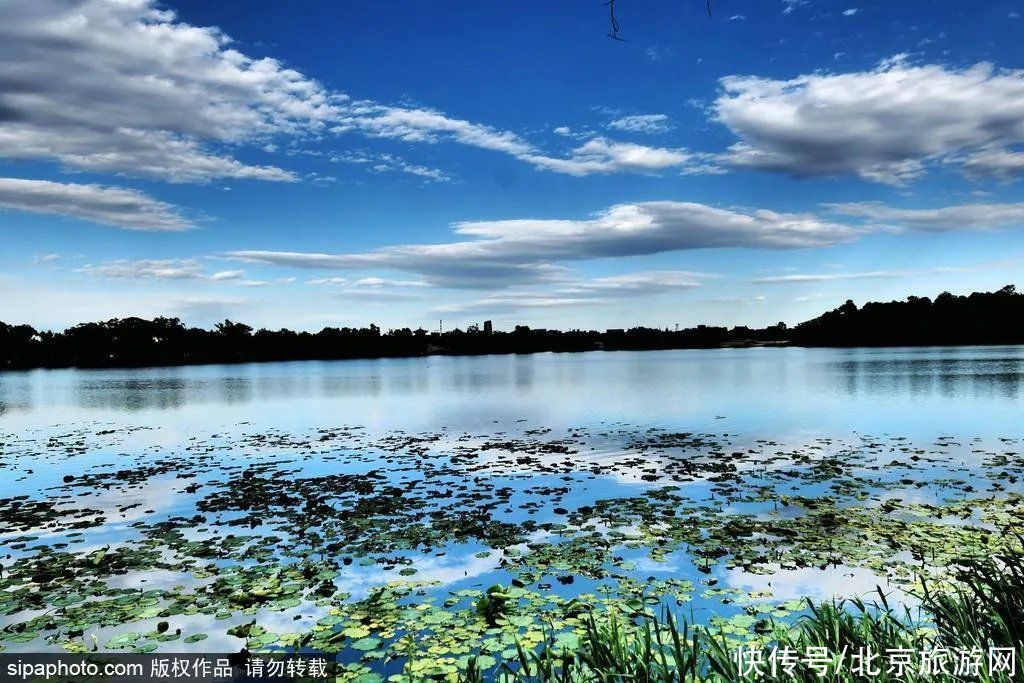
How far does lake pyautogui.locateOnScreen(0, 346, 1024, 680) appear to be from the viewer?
9141 millimetres

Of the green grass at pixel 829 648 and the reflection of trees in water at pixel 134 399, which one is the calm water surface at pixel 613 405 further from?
the green grass at pixel 829 648

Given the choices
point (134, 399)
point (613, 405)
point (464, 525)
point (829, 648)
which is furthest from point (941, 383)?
point (134, 399)

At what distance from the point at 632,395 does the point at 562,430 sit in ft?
62.2

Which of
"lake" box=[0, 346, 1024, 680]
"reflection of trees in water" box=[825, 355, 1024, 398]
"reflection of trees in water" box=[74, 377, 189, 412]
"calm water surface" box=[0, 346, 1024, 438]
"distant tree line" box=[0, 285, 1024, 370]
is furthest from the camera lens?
"distant tree line" box=[0, 285, 1024, 370]

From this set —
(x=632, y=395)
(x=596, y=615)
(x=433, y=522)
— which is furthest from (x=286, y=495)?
(x=632, y=395)

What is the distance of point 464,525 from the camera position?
14.0 m

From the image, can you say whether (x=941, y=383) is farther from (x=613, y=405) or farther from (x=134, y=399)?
(x=134, y=399)

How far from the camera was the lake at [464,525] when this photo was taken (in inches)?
360

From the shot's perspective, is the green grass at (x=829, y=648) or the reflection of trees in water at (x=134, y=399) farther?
the reflection of trees in water at (x=134, y=399)

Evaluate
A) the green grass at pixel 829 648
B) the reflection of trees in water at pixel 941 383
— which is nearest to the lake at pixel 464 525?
the green grass at pixel 829 648

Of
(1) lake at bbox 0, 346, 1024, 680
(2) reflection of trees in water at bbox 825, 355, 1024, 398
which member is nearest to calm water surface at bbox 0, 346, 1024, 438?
(2) reflection of trees in water at bbox 825, 355, 1024, 398

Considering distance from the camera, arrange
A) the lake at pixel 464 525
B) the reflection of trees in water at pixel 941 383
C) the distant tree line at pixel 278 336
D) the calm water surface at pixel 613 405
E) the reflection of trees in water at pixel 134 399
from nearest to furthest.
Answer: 1. the lake at pixel 464 525
2. the calm water surface at pixel 613 405
3. the reflection of trees in water at pixel 941 383
4. the reflection of trees in water at pixel 134 399
5. the distant tree line at pixel 278 336

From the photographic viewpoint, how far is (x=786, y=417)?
33312 millimetres

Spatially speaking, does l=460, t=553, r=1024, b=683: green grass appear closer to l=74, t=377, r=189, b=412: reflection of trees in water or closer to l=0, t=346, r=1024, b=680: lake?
l=0, t=346, r=1024, b=680: lake
